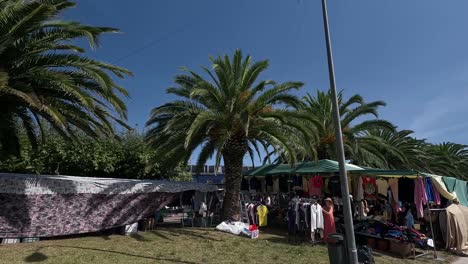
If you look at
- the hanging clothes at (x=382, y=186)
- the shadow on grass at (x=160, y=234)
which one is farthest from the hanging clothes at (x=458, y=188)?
the shadow on grass at (x=160, y=234)

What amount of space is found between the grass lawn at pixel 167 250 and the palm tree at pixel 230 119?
8.48 ft

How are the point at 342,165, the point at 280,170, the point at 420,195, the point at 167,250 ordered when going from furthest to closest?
the point at 280,170
the point at 420,195
the point at 167,250
the point at 342,165

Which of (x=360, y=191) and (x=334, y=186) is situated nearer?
(x=360, y=191)

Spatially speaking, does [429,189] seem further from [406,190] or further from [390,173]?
[390,173]

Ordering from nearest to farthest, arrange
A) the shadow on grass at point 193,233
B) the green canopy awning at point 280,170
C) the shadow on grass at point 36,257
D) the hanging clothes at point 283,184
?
the shadow on grass at point 36,257 < the shadow on grass at point 193,233 < the green canopy awning at point 280,170 < the hanging clothes at point 283,184

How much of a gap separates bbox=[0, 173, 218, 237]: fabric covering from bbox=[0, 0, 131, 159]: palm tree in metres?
1.92

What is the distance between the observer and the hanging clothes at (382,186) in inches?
576

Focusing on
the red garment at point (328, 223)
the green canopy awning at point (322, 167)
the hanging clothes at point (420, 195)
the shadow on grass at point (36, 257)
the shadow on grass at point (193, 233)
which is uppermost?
the green canopy awning at point (322, 167)

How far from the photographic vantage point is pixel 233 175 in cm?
1413

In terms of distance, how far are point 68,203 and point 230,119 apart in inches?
245

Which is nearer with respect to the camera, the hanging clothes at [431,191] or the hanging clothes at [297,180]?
the hanging clothes at [431,191]

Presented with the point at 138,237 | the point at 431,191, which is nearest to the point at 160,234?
the point at 138,237

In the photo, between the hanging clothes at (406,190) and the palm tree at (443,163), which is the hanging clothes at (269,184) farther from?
the palm tree at (443,163)

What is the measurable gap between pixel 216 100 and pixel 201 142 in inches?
71.1
